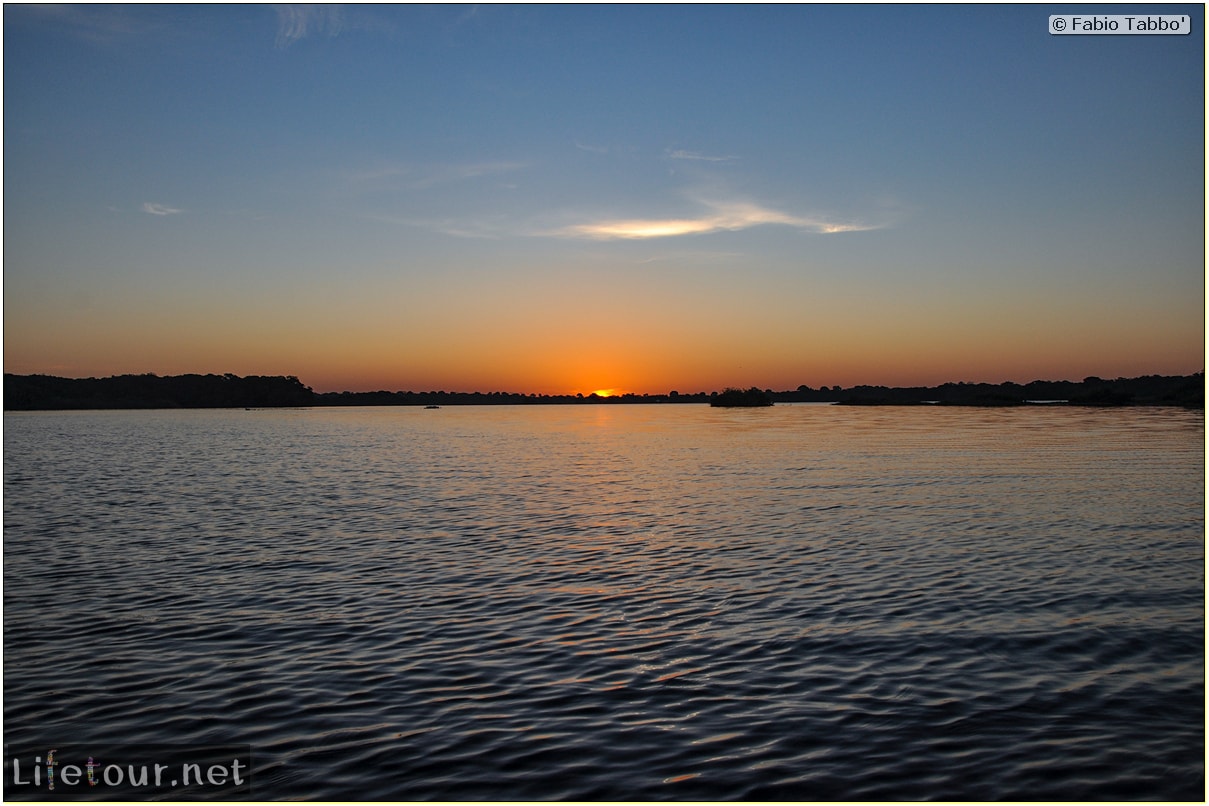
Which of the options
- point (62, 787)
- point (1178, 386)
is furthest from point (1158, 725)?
point (1178, 386)

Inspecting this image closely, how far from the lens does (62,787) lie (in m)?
10.6

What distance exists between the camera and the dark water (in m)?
10.8

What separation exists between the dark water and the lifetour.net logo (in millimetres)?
282

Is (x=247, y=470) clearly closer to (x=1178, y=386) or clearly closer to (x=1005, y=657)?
(x=1005, y=657)

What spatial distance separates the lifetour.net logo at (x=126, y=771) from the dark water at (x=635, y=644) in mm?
282

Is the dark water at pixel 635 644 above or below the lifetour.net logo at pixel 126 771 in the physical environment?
above

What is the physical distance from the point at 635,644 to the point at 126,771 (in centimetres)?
828

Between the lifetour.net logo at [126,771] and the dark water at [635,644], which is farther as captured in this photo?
the dark water at [635,644]

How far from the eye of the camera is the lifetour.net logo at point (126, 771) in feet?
34.2

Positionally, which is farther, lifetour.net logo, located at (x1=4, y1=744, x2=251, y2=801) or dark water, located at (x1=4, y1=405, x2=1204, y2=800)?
dark water, located at (x1=4, y1=405, x2=1204, y2=800)

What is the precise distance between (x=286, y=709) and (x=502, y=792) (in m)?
4.29

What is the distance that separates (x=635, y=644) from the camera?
51.5 ft

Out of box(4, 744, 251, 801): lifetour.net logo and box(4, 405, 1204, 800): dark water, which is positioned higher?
box(4, 405, 1204, 800): dark water

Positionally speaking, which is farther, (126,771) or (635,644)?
(635,644)
